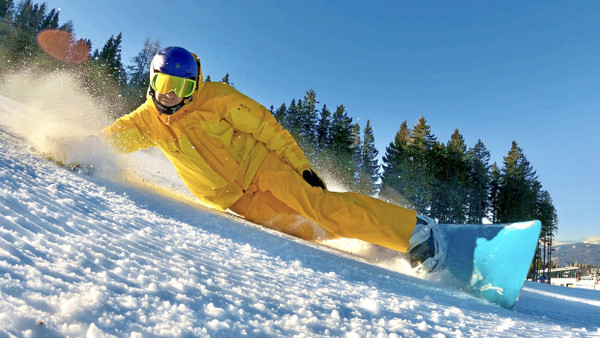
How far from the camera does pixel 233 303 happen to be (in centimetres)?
110

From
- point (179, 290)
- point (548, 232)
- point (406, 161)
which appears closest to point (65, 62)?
point (406, 161)

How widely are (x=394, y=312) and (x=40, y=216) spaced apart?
163 centimetres

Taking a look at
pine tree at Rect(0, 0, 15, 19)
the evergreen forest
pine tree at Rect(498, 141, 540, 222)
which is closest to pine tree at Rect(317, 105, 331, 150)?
the evergreen forest

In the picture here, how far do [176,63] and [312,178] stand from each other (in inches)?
71.6

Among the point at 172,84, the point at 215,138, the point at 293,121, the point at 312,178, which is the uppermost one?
the point at 293,121

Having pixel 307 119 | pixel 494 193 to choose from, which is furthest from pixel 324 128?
pixel 494 193

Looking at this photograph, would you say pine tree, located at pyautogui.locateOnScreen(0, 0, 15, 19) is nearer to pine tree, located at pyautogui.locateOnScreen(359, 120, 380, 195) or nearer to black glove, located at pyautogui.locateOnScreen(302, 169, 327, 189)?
pine tree, located at pyautogui.locateOnScreen(359, 120, 380, 195)

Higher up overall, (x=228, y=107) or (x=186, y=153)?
(x=228, y=107)

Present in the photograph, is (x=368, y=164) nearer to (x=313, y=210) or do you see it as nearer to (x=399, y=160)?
(x=399, y=160)

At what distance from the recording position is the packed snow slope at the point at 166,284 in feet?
2.60

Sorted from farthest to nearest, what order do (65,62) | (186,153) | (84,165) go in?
(65,62) < (186,153) < (84,165)

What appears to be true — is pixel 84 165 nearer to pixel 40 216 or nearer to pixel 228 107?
Result: pixel 228 107

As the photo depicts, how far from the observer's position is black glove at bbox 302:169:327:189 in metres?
3.44

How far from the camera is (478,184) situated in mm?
34531
